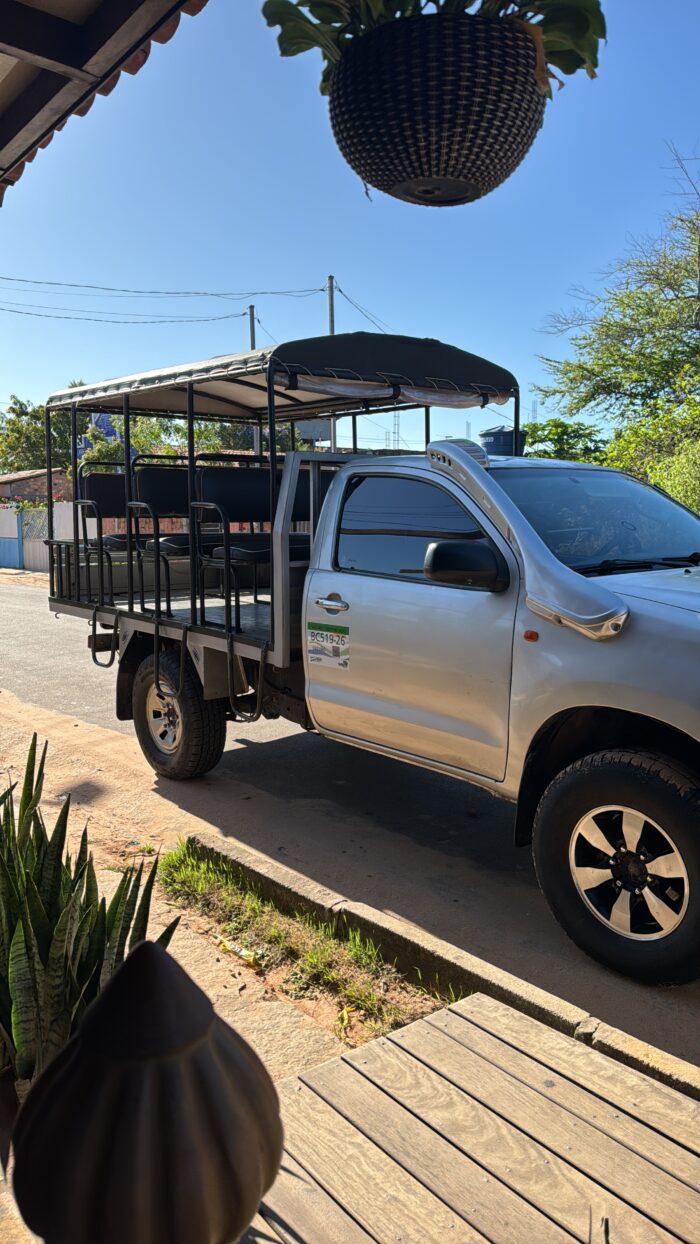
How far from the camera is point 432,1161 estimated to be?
202 centimetres

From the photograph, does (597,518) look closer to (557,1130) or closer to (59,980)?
(557,1130)

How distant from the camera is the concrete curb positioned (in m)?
2.77

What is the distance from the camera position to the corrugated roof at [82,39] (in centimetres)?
233

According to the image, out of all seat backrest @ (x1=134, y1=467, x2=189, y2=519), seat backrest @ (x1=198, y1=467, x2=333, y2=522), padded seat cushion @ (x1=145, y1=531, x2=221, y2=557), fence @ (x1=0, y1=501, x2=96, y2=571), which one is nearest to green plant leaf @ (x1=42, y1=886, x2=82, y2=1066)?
padded seat cushion @ (x1=145, y1=531, x2=221, y2=557)

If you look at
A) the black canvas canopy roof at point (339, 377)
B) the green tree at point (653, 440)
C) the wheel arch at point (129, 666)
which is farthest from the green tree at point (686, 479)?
the wheel arch at point (129, 666)

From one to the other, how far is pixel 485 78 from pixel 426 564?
220 centimetres

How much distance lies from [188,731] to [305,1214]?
4.23 metres

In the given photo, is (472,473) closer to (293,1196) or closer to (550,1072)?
(550,1072)

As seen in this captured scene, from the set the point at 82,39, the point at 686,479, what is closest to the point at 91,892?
the point at 82,39

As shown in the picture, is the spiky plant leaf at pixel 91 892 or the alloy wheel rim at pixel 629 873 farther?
the alloy wheel rim at pixel 629 873

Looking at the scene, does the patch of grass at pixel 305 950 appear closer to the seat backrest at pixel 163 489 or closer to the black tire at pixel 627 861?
the black tire at pixel 627 861

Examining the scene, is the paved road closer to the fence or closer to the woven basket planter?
the woven basket planter

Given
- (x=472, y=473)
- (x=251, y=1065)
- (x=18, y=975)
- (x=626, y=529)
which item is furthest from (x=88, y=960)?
(x=626, y=529)

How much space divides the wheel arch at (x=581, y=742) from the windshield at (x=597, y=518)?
0.67 meters
